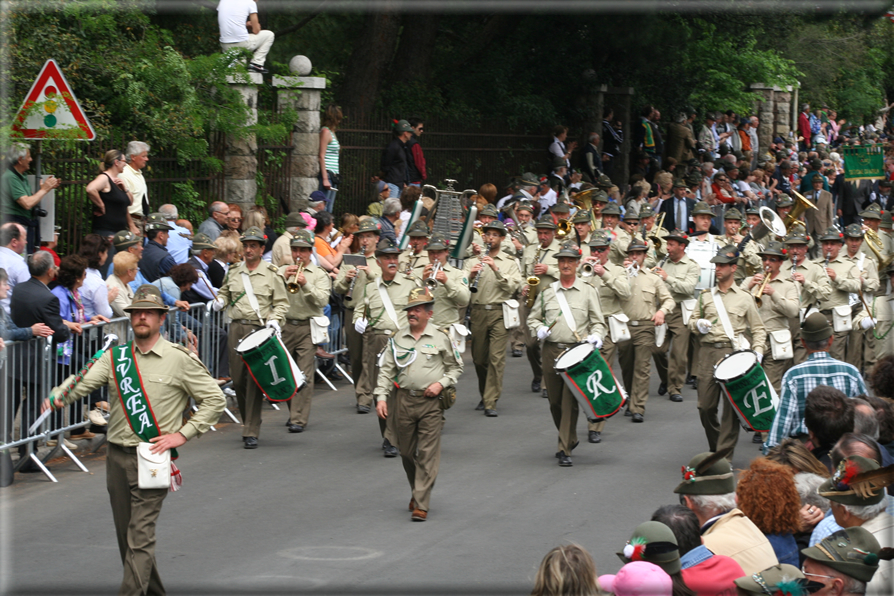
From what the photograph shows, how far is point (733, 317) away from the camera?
37.6 ft

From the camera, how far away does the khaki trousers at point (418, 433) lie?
9.48m

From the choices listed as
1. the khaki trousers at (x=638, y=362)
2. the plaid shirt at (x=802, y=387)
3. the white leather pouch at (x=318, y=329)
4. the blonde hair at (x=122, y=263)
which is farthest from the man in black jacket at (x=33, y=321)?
the khaki trousers at (x=638, y=362)

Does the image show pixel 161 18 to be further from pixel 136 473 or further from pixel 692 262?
pixel 136 473

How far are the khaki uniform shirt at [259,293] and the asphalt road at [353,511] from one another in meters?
1.32

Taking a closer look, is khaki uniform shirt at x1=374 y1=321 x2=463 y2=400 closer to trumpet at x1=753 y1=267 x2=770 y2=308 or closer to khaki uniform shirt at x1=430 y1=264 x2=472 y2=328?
khaki uniform shirt at x1=430 y1=264 x2=472 y2=328

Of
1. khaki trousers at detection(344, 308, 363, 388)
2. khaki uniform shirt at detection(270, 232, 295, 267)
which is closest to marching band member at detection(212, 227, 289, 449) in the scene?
khaki trousers at detection(344, 308, 363, 388)

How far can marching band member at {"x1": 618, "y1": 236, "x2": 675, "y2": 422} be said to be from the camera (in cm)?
1335

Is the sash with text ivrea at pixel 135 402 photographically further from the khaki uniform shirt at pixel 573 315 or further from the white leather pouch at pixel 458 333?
the khaki uniform shirt at pixel 573 315

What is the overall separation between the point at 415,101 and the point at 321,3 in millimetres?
3387

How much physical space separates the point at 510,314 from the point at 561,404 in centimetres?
263

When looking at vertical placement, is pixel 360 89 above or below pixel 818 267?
above

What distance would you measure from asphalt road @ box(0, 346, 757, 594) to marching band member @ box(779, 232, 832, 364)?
83.0 inches

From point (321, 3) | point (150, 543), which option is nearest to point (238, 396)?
point (150, 543)

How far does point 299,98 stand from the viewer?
18.2 metres
